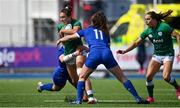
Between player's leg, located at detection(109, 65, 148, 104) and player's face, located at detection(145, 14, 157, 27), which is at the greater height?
player's face, located at detection(145, 14, 157, 27)

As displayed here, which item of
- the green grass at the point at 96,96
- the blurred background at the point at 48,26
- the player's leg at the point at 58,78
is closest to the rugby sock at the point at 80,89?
the green grass at the point at 96,96

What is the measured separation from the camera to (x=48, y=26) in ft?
127

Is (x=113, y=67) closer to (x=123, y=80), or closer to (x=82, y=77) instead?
(x=123, y=80)

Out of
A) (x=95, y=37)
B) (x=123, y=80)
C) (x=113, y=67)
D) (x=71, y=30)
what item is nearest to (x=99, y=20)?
(x=95, y=37)

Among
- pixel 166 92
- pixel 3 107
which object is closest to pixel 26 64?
pixel 166 92

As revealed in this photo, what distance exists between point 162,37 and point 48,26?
22.3 metres

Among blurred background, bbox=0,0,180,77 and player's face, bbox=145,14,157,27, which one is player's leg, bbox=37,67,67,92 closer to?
player's face, bbox=145,14,157,27

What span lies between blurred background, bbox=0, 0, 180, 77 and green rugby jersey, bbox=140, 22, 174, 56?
529 inches

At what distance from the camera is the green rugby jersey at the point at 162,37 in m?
16.7

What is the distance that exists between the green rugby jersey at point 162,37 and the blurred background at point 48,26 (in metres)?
13.4

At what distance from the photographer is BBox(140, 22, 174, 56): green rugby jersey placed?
656 inches

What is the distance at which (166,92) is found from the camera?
19.8 m

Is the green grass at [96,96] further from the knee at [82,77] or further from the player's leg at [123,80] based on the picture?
the knee at [82,77]

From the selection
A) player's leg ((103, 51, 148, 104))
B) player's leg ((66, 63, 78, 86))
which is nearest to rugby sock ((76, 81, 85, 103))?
player's leg ((103, 51, 148, 104))
